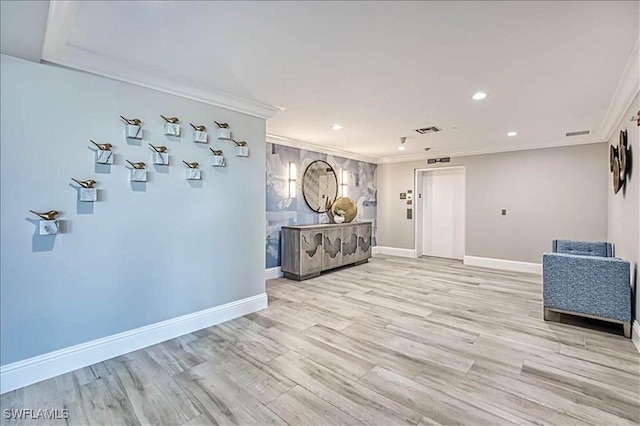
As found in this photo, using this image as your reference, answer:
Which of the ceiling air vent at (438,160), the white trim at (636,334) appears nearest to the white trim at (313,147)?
the ceiling air vent at (438,160)

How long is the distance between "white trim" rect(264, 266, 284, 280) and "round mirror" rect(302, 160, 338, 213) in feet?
4.53

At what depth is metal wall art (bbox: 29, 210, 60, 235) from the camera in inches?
89.6

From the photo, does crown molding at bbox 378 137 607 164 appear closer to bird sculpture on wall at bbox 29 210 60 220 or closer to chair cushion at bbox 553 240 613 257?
chair cushion at bbox 553 240 613 257

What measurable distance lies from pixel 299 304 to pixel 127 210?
2.24 m

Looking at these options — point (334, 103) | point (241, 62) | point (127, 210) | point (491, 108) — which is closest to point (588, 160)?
point (491, 108)

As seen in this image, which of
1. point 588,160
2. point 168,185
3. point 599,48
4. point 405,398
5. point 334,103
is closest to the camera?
point 405,398

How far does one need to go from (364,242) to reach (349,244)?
1.82 ft

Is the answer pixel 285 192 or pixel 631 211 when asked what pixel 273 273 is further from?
pixel 631 211

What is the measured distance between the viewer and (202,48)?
2307 millimetres

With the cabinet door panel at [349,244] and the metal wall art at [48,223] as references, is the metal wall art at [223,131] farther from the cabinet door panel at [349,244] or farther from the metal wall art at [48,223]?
the cabinet door panel at [349,244]

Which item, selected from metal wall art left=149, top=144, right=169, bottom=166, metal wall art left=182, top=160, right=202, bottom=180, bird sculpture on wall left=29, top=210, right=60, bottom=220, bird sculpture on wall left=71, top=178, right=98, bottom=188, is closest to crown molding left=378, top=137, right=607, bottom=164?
metal wall art left=182, top=160, right=202, bottom=180

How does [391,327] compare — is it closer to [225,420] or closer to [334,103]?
[225,420]

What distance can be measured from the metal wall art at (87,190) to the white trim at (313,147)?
3.03 meters

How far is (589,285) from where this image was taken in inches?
123
